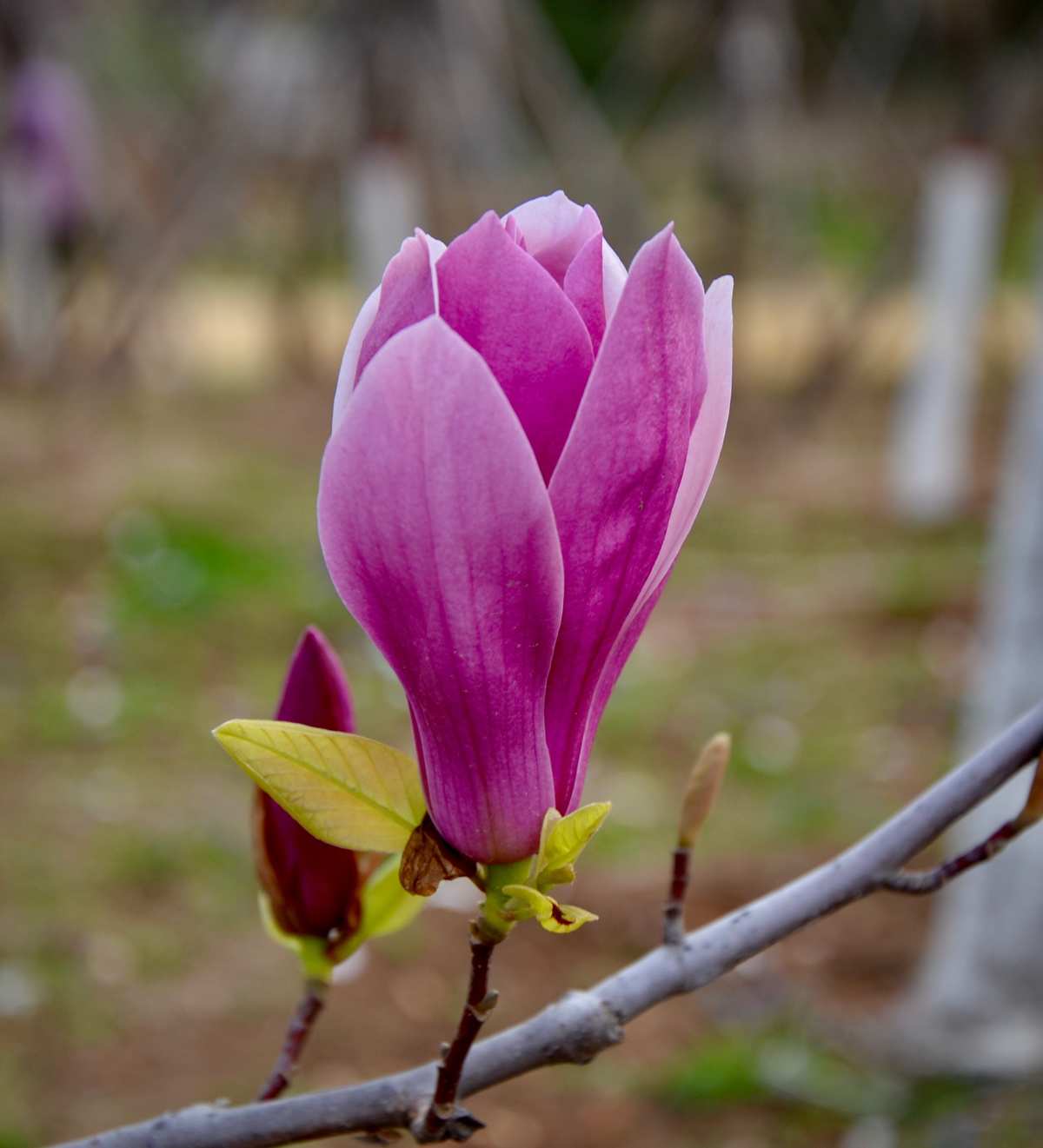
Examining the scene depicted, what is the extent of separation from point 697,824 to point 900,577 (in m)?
4.33

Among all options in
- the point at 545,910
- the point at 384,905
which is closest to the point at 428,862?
the point at 545,910

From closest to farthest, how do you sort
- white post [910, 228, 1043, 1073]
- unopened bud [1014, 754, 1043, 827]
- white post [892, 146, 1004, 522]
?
unopened bud [1014, 754, 1043, 827] < white post [910, 228, 1043, 1073] < white post [892, 146, 1004, 522]

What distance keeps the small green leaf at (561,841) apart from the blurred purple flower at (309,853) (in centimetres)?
12

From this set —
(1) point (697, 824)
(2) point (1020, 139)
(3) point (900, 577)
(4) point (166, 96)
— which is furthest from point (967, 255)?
(4) point (166, 96)

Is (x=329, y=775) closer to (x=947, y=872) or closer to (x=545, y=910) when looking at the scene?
(x=545, y=910)

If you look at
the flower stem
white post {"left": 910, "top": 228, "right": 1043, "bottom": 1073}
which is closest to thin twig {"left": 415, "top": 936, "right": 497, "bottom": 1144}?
the flower stem

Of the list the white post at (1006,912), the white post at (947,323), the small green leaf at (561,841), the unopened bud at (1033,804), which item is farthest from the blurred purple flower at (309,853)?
the white post at (947,323)

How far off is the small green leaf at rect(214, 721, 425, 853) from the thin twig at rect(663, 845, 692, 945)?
0.45 ft

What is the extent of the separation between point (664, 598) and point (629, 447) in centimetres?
428

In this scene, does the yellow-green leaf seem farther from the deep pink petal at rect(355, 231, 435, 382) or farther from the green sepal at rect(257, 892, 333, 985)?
the deep pink petal at rect(355, 231, 435, 382)

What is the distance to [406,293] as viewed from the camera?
43 centimetres

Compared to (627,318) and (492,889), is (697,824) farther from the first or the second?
(627,318)

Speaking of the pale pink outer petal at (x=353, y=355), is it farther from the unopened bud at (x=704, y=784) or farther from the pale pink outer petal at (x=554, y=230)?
the unopened bud at (x=704, y=784)

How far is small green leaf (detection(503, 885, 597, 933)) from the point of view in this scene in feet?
1.54
